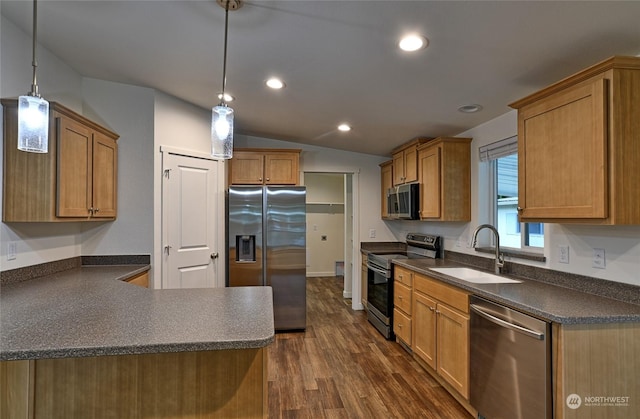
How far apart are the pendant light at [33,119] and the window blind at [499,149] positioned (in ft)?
9.90

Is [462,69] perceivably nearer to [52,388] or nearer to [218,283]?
[52,388]

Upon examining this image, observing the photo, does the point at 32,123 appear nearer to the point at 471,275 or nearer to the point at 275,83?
the point at 275,83

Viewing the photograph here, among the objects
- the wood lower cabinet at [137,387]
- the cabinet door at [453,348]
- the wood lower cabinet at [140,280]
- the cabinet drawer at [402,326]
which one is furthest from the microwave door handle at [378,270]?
the wood lower cabinet at [137,387]

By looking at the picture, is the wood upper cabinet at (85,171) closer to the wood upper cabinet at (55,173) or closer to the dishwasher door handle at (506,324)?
the wood upper cabinet at (55,173)

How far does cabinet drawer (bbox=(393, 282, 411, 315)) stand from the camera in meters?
3.12

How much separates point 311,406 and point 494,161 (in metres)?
2.58

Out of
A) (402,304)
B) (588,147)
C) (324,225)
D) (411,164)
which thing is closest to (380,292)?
(402,304)

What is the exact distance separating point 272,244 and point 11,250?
225 cm

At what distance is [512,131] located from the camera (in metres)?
2.64

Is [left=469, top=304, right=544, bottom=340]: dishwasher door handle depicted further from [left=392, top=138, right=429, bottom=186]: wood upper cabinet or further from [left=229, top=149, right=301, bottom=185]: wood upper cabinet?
[left=229, top=149, right=301, bottom=185]: wood upper cabinet

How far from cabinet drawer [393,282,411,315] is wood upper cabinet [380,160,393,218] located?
1.27 meters

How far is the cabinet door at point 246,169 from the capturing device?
→ 4.08 meters

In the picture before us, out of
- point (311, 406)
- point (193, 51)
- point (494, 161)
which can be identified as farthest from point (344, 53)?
point (311, 406)

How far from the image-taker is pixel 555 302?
1.76m
